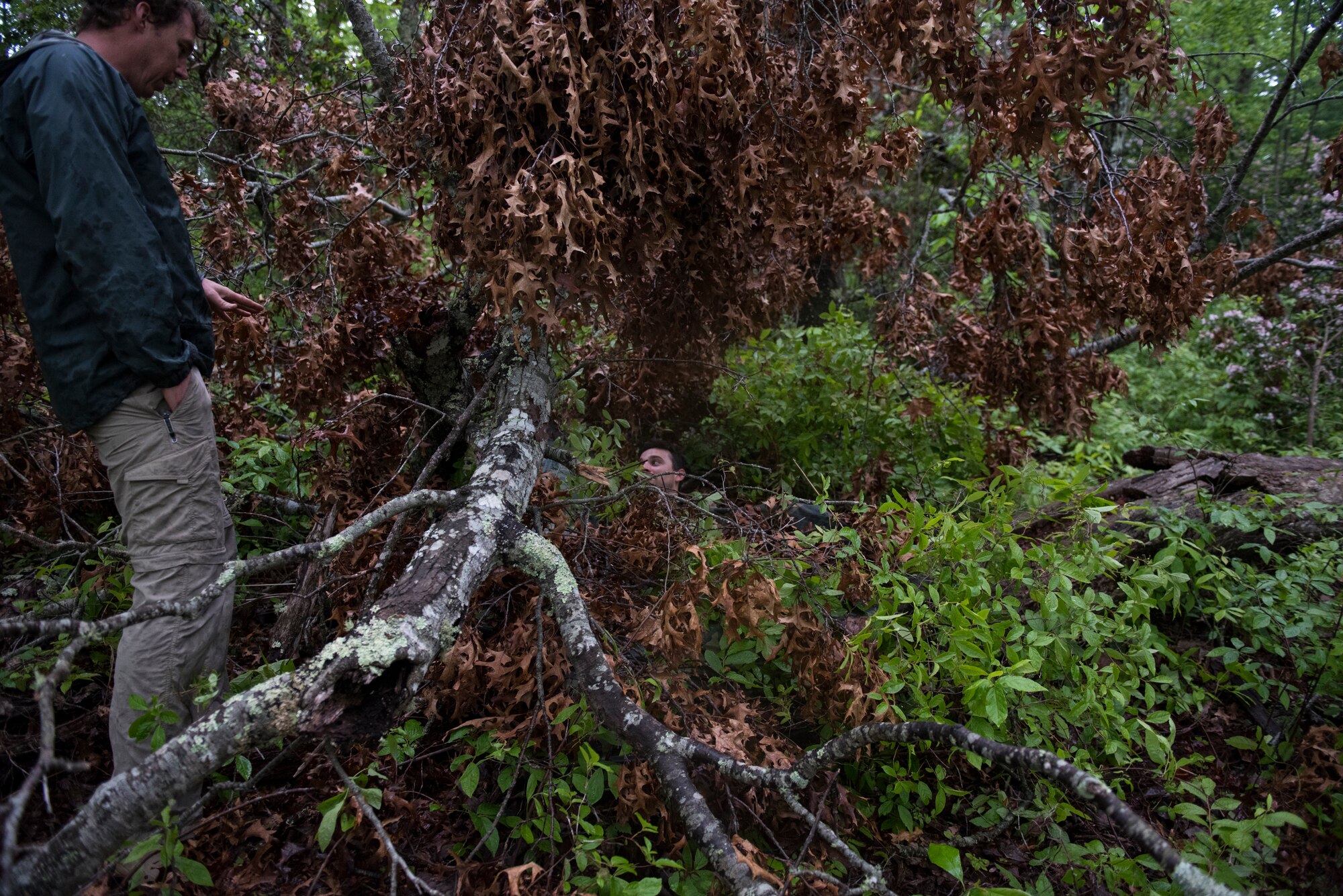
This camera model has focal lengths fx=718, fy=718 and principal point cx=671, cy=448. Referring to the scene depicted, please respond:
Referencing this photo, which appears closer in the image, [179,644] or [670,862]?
[670,862]

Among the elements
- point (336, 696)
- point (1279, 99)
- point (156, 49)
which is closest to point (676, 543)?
point (336, 696)

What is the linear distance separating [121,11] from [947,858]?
3.53 m

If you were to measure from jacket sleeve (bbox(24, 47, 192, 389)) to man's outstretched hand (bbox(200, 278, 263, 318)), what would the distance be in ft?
2.31

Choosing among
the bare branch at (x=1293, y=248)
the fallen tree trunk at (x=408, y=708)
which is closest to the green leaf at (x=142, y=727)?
the fallen tree trunk at (x=408, y=708)

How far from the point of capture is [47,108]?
2.04 m

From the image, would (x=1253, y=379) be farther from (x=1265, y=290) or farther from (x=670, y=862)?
(x=670, y=862)

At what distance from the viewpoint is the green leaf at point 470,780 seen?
2268 mm

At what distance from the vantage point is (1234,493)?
4207 millimetres

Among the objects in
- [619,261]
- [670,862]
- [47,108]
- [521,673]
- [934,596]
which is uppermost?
[47,108]

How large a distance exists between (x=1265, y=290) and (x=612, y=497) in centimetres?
716

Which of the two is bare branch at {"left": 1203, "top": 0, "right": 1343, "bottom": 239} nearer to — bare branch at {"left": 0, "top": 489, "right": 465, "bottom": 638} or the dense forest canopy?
the dense forest canopy

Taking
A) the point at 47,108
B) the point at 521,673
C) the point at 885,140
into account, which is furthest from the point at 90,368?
the point at 885,140

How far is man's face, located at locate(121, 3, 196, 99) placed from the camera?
2.35 meters

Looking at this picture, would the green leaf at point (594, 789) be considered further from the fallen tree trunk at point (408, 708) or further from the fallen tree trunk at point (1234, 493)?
the fallen tree trunk at point (1234, 493)
